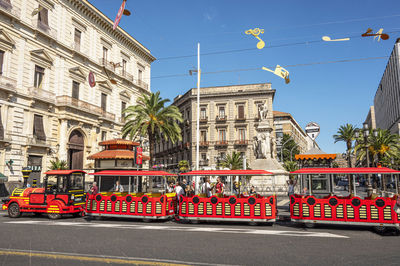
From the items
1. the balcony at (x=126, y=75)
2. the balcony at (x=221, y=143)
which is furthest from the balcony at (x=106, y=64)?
the balcony at (x=221, y=143)

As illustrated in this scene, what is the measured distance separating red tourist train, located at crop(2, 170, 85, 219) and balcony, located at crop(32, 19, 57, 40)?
1952cm

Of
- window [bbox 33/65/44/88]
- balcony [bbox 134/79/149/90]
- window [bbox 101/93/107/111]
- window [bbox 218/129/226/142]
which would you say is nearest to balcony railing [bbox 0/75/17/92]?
window [bbox 33/65/44/88]

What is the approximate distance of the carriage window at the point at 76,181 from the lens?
14547mm

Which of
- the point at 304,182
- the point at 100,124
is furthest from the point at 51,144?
the point at 304,182

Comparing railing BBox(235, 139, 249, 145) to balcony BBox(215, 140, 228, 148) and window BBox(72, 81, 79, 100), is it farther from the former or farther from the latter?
window BBox(72, 81, 79, 100)

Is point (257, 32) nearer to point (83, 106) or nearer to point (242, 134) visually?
point (83, 106)

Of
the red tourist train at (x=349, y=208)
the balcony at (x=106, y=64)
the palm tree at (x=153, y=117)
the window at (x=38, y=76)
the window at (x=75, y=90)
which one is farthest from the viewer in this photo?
the balcony at (x=106, y=64)

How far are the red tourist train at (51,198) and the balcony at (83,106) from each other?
17240 mm

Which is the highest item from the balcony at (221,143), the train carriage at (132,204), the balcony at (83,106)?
the balcony at (83,106)

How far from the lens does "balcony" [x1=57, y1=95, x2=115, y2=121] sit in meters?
30.1

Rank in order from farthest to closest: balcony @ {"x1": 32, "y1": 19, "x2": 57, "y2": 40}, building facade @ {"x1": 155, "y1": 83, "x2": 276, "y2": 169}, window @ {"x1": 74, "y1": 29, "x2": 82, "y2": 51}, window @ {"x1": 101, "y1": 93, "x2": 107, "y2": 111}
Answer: building facade @ {"x1": 155, "y1": 83, "x2": 276, "y2": 169}, window @ {"x1": 101, "y1": 93, "x2": 107, "y2": 111}, window @ {"x1": 74, "y1": 29, "x2": 82, "y2": 51}, balcony @ {"x1": 32, "y1": 19, "x2": 57, "y2": 40}

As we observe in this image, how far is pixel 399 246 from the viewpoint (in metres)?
8.23

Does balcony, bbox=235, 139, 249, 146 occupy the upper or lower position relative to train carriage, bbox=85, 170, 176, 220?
upper

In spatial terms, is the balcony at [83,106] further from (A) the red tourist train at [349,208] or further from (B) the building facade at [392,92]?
(B) the building facade at [392,92]
